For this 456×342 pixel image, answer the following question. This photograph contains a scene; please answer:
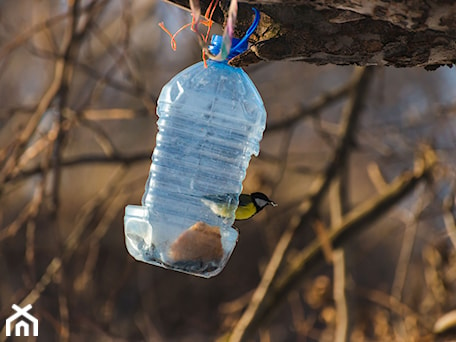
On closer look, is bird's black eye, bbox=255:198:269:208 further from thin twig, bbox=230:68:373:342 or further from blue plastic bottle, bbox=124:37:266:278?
thin twig, bbox=230:68:373:342

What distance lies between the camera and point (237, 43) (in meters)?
1.58

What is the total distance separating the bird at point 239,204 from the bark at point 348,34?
0.43m

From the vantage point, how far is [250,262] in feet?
31.1

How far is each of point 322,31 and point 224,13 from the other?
0.24 metres

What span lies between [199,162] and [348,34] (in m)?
0.55

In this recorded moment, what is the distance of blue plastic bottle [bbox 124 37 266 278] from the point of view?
5.48 ft

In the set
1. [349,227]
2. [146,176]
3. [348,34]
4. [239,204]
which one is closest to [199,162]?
[239,204]

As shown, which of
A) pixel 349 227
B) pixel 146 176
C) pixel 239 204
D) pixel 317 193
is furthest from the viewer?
pixel 146 176

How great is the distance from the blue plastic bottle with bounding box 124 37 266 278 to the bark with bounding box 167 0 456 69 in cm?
26

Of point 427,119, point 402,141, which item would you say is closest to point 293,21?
point 402,141

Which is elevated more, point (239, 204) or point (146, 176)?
point (239, 204)

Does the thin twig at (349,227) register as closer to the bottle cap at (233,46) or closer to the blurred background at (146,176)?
the blurred background at (146,176)

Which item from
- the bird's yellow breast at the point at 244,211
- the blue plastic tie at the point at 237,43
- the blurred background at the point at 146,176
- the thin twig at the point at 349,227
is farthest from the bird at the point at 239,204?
the thin twig at the point at 349,227

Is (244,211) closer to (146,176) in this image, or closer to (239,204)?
(239,204)
